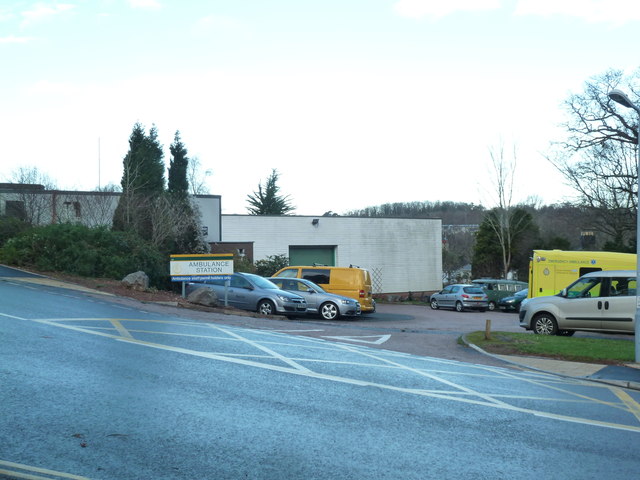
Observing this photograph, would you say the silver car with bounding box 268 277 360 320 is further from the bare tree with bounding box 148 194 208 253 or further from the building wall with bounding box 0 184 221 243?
the building wall with bounding box 0 184 221 243

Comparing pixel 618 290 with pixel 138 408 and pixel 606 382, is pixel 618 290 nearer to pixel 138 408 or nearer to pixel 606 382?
pixel 606 382

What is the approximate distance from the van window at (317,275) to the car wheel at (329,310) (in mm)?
3459

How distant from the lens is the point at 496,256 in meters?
57.6

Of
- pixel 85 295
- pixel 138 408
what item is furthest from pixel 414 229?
pixel 138 408

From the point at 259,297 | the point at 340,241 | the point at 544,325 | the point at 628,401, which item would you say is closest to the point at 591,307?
the point at 544,325

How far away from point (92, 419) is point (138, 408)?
67 cm

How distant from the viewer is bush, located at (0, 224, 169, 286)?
83.4 feet

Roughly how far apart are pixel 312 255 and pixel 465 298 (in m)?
13.2

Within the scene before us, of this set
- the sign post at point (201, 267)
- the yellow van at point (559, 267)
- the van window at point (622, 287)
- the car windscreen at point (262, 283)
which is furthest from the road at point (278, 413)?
the yellow van at point (559, 267)

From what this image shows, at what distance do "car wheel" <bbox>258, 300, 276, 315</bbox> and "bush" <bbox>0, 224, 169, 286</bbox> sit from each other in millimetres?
6593

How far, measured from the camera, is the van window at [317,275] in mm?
27500

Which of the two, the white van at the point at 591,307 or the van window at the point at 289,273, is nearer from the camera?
the white van at the point at 591,307

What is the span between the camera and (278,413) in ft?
26.7

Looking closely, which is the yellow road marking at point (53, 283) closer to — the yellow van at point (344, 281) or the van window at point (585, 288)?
the yellow van at point (344, 281)
